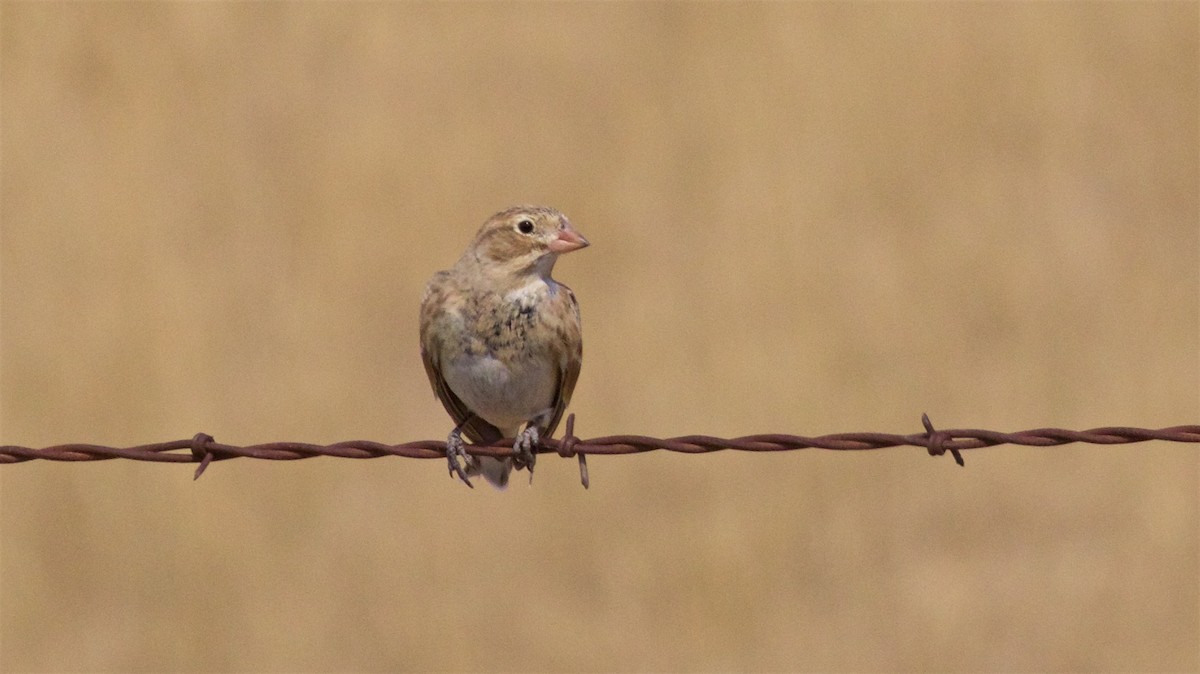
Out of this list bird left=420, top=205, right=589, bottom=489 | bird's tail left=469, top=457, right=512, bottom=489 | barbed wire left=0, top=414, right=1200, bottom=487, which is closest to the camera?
barbed wire left=0, top=414, right=1200, bottom=487

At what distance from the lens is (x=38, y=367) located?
1005 cm

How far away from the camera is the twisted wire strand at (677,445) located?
5.11 meters

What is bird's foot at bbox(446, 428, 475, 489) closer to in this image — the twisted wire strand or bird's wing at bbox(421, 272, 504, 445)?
bird's wing at bbox(421, 272, 504, 445)

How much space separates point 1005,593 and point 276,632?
3.94 meters

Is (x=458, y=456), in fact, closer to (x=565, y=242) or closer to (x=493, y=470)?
(x=493, y=470)

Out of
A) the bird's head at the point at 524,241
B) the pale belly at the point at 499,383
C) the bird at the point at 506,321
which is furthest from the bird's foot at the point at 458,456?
the bird's head at the point at 524,241

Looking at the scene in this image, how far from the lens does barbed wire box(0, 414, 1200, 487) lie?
5.11 m

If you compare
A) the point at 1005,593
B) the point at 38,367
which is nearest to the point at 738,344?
the point at 1005,593

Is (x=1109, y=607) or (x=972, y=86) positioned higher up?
(x=972, y=86)

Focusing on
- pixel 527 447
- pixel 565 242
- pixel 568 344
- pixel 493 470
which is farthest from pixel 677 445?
pixel 493 470

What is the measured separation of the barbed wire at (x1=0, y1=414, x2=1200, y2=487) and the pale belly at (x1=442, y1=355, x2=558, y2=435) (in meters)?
1.07

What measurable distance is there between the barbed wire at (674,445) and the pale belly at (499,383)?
1073mm

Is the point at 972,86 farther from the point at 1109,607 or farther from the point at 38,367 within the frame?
the point at 38,367

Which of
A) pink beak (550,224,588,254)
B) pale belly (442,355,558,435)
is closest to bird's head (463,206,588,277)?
pink beak (550,224,588,254)
